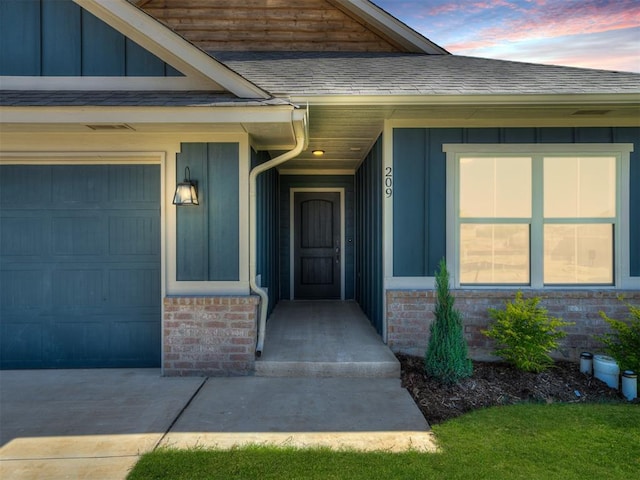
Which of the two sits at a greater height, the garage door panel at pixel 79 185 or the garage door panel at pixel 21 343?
the garage door panel at pixel 79 185

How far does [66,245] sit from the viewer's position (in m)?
4.23

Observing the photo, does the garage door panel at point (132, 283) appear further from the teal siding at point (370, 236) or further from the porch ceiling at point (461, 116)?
the teal siding at point (370, 236)

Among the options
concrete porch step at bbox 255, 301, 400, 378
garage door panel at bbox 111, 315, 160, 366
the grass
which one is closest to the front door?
concrete porch step at bbox 255, 301, 400, 378

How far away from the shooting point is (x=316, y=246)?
777 centimetres

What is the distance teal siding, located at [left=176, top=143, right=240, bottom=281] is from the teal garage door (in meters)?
0.39

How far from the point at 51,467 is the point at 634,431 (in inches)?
159

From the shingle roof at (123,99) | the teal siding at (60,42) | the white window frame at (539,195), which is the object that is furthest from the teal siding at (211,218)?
the white window frame at (539,195)

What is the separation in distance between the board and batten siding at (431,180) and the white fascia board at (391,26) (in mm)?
2331

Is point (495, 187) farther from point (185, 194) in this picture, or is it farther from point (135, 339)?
point (135, 339)

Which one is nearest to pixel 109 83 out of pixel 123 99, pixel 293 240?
pixel 123 99

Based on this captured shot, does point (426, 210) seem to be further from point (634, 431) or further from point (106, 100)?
point (106, 100)

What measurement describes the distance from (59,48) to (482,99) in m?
4.17

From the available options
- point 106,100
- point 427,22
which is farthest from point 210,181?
point 427,22

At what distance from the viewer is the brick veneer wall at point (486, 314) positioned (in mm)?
4285
